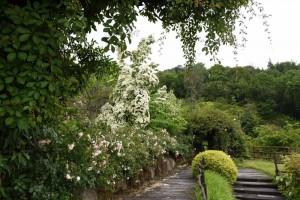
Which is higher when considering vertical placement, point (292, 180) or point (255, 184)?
point (292, 180)

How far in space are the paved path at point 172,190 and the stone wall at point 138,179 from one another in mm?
417

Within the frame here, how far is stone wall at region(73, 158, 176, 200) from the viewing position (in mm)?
5505

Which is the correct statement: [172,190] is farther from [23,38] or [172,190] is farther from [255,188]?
[23,38]

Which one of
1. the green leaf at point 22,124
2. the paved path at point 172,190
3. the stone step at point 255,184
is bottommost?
the stone step at point 255,184

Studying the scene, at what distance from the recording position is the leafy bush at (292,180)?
348 inches

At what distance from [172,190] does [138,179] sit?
39.3 inches

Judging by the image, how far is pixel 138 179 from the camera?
879 cm

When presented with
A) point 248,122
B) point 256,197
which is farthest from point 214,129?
point 248,122

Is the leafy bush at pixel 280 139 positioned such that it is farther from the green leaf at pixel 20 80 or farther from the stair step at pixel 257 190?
the green leaf at pixel 20 80

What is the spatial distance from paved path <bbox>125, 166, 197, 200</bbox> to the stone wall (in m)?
0.42

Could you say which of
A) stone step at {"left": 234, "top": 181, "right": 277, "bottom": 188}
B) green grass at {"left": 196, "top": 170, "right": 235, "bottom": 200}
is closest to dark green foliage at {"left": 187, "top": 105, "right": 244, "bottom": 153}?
stone step at {"left": 234, "top": 181, "right": 277, "bottom": 188}

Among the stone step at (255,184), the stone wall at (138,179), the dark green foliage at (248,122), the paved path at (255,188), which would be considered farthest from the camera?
the dark green foliage at (248,122)

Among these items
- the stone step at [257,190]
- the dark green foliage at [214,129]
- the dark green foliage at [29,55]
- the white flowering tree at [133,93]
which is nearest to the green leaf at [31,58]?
the dark green foliage at [29,55]

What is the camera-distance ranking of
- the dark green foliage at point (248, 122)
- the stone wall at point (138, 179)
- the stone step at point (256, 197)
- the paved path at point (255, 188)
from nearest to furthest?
1. the stone wall at point (138, 179)
2. the stone step at point (256, 197)
3. the paved path at point (255, 188)
4. the dark green foliage at point (248, 122)
